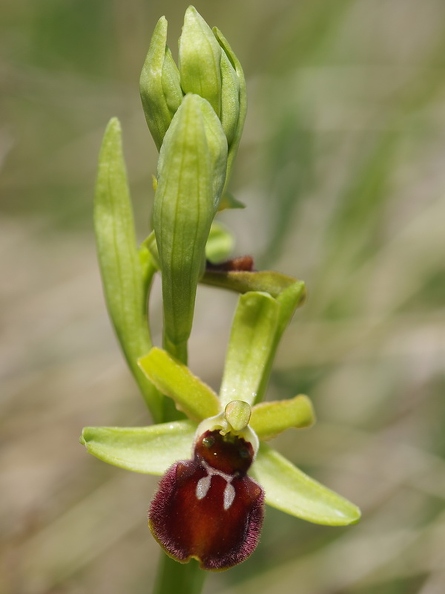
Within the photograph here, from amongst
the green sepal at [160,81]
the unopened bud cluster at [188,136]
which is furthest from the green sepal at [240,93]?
the green sepal at [160,81]

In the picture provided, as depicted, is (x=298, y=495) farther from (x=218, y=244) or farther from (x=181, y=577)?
(x=218, y=244)

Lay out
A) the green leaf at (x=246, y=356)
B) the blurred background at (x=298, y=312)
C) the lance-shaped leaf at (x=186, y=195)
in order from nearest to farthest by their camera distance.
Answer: the lance-shaped leaf at (x=186, y=195) → the green leaf at (x=246, y=356) → the blurred background at (x=298, y=312)

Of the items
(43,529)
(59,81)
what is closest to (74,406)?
(43,529)

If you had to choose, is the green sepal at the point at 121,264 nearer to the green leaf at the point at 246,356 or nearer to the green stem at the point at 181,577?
the green leaf at the point at 246,356

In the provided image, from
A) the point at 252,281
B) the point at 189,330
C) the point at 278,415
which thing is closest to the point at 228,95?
the point at 252,281

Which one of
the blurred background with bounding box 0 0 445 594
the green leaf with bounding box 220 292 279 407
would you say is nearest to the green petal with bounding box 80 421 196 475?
the green leaf with bounding box 220 292 279 407

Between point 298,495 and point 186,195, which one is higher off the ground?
point 186,195

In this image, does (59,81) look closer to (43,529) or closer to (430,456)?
(43,529)
